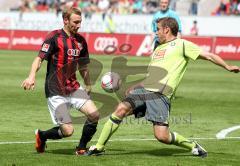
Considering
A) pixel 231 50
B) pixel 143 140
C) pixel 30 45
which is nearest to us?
pixel 143 140

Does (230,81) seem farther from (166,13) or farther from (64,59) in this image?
(64,59)

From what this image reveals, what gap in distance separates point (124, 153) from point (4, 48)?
3129 centimetres

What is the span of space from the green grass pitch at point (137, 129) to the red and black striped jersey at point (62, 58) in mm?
1025

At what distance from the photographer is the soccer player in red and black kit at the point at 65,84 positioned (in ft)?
34.3

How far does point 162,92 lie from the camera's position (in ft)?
33.6

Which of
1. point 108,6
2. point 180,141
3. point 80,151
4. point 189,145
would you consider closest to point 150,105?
point 180,141

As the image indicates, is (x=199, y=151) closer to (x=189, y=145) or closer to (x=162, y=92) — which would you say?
(x=189, y=145)

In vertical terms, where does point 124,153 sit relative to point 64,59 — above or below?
below

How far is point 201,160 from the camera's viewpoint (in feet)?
33.2

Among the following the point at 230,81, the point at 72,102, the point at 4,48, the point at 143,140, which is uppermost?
the point at 72,102

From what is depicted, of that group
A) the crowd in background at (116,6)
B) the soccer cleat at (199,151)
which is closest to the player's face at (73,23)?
the soccer cleat at (199,151)

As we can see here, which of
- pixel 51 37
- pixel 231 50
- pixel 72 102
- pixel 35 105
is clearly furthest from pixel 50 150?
pixel 231 50

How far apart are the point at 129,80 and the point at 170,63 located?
1249cm

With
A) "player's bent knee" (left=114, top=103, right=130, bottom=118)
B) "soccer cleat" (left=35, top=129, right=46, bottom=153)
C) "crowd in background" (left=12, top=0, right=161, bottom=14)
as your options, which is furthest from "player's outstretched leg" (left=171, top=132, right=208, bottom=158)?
"crowd in background" (left=12, top=0, right=161, bottom=14)
